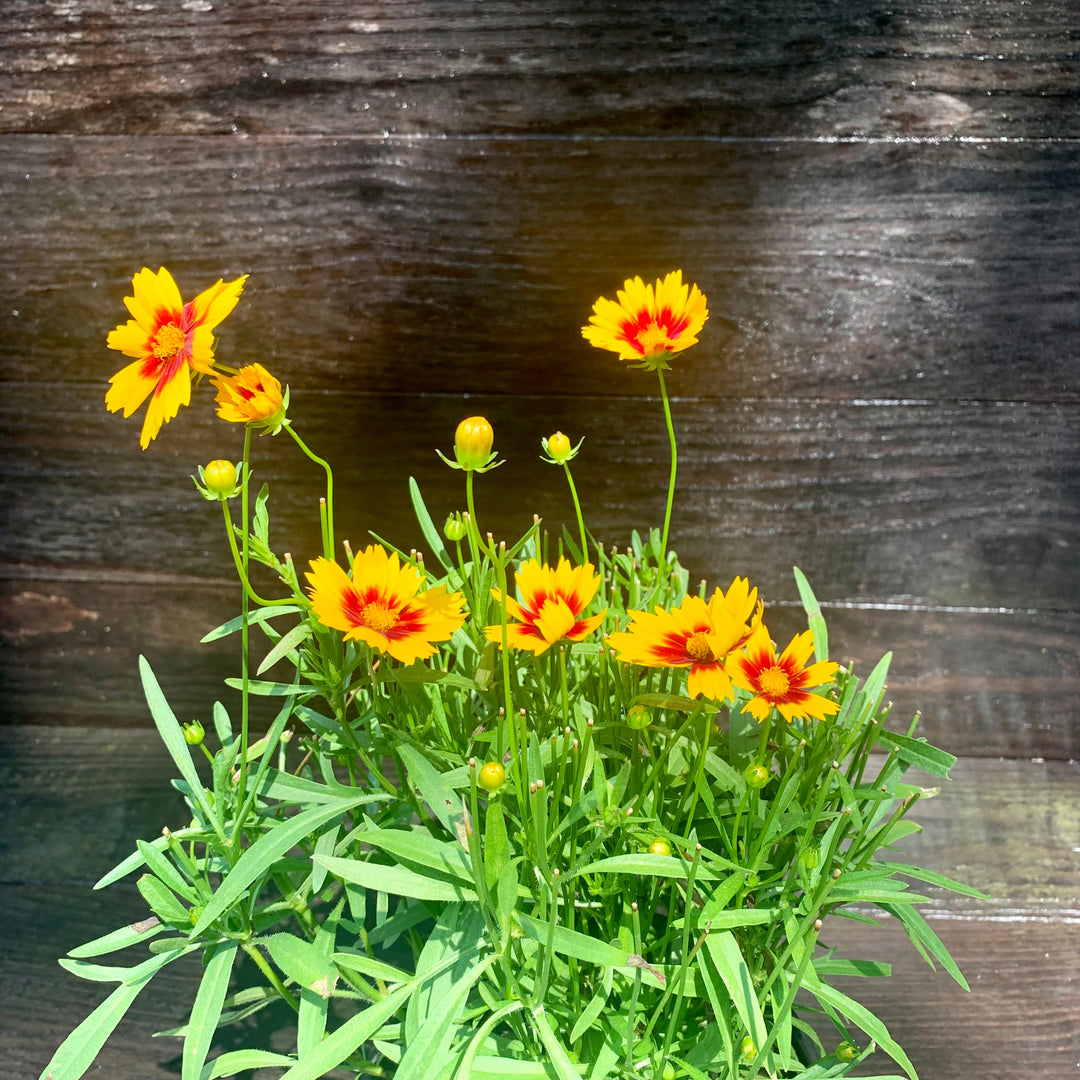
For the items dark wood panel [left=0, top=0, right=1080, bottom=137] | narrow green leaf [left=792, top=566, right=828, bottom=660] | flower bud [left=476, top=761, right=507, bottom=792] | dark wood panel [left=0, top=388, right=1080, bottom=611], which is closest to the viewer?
flower bud [left=476, top=761, right=507, bottom=792]

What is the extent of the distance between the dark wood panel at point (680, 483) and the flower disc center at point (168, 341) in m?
0.46

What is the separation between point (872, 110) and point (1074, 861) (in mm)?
674

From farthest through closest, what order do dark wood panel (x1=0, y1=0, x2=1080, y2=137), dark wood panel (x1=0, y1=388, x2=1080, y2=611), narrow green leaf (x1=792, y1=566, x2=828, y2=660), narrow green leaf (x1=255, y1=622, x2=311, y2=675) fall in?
1. dark wood panel (x1=0, y1=388, x2=1080, y2=611)
2. dark wood panel (x1=0, y1=0, x2=1080, y2=137)
3. narrow green leaf (x1=792, y1=566, x2=828, y2=660)
4. narrow green leaf (x1=255, y1=622, x2=311, y2=675)

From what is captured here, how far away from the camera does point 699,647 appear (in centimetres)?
39

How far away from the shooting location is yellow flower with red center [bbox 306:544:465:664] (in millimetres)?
A: 376

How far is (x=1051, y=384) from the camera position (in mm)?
843

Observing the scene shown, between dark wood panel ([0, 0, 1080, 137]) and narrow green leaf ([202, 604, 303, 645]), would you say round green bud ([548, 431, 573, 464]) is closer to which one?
narrow green leaf ([202, 604, 303, 645])

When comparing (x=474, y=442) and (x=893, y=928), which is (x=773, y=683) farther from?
(x=893, y=928)

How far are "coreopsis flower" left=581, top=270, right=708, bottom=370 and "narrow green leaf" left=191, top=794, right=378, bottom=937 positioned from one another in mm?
248

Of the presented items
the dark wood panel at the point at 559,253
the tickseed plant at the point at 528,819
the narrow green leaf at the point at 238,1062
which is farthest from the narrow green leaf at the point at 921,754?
the dark wood panel at the point at 559,253

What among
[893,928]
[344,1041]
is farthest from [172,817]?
[893,928]

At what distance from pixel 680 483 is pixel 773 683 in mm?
507

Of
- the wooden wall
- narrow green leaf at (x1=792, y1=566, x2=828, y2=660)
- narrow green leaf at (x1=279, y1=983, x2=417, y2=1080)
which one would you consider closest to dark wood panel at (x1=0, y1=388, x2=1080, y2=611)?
the wooden wall

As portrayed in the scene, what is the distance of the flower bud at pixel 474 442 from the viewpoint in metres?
0.38
